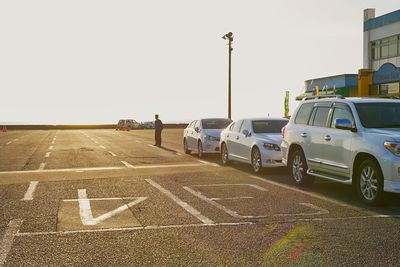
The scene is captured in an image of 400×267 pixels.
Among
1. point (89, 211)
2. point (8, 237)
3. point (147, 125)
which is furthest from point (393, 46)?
point (147, 125)

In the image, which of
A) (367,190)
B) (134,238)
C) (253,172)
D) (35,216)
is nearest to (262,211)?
(367,190)

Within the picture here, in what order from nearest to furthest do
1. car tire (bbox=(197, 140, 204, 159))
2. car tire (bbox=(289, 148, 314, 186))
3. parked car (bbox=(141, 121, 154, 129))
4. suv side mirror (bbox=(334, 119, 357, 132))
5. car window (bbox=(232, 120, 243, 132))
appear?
suv side mirror (bbox=(334, 119, 357, 132)) < car tire (bbox=(289, 148, 314, 186)) < car window (bbox=(232, 120, 243, 132)) < car tire (bbox=(197, 140, 204, 159)) < parked car (bbox=(141, 121, 154, 129))

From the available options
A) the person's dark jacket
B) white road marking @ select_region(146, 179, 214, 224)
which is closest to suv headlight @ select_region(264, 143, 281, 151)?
white road marking @ select_region(146, 179, 214, 224)

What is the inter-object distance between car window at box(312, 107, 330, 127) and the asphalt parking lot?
54.8 inches

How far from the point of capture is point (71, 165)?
18.3m

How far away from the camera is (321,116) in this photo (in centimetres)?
1173

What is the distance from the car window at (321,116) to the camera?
11.6m

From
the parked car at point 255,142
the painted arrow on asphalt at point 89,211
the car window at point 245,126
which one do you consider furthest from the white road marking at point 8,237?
the car window at point 245,126

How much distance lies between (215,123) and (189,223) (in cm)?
1379

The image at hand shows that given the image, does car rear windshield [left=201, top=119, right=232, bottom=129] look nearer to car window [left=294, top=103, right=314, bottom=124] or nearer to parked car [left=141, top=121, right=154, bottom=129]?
car window [left=294, top=103, right=314, bottom=124]

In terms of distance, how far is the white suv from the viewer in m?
9.33

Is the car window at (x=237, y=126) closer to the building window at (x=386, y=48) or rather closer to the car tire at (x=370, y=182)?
the car tire at (x=370, y=182)

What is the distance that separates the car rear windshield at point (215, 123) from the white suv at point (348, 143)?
8511mm

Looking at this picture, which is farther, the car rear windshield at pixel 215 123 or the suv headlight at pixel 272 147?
the car rear windshield at pixel 215 123
